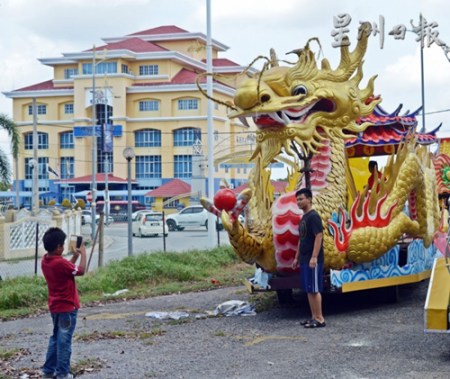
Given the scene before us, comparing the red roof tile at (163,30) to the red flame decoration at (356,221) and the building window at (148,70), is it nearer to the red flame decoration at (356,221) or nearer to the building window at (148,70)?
the building window at (148,70)

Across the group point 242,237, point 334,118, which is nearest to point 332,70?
point 334,118

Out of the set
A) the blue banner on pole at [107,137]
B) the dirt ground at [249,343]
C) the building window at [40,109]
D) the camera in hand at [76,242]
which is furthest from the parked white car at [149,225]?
the building window at [40,109]

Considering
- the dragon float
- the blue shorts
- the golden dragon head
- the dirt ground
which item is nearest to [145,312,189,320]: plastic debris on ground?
the dirt ground

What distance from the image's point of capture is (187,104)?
215 feet

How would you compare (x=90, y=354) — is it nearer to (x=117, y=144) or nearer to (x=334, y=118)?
(x=334, y=118)

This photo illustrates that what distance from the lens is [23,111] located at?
231 ft

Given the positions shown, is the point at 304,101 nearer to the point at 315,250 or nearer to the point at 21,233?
the point at 315,250

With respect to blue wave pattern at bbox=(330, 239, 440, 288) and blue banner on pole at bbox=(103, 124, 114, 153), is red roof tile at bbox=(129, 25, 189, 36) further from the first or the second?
blue wave pattern at bbox=(330, 239, 440, 288)

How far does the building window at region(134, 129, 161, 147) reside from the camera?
6738 cm

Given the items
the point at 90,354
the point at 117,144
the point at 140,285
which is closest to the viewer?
the point at 90,354

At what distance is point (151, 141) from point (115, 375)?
60.5m

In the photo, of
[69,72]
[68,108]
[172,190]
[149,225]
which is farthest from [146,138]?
[149,225]

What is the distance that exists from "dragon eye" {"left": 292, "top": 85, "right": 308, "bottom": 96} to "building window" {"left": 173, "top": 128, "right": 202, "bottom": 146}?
54.3m

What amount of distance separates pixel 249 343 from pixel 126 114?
2343 inches
